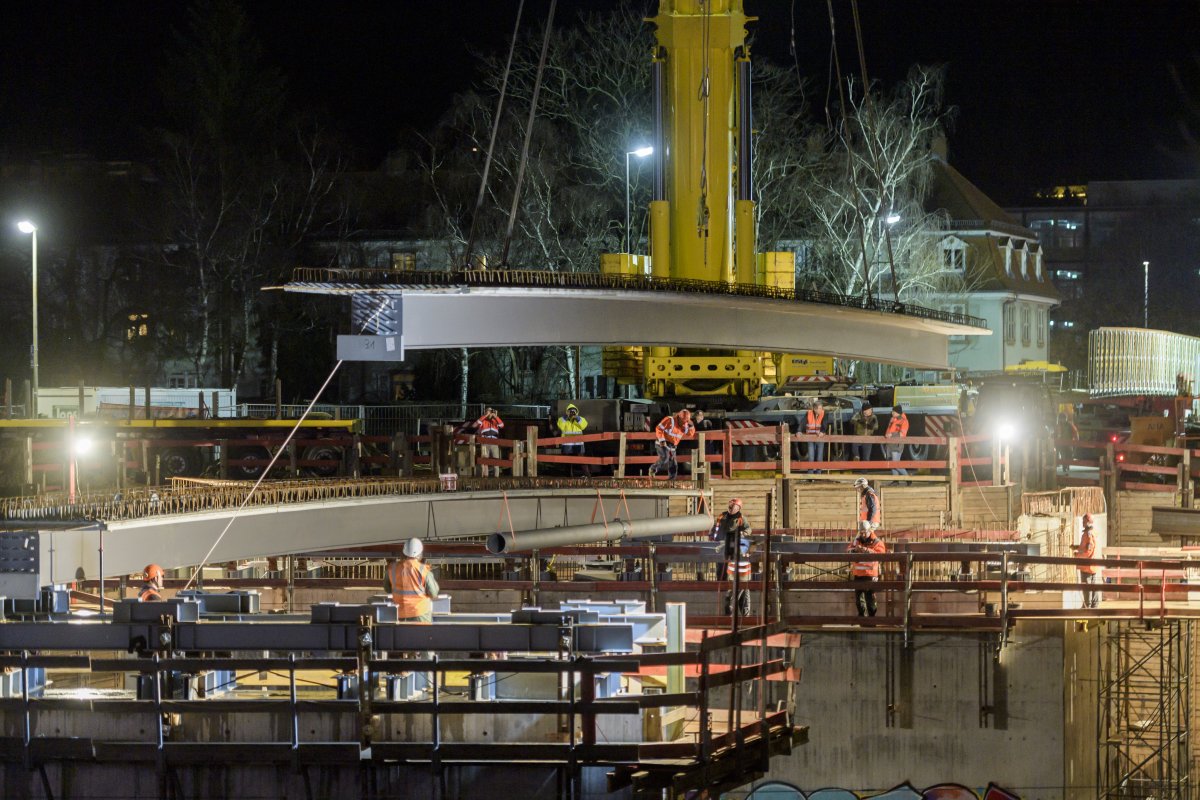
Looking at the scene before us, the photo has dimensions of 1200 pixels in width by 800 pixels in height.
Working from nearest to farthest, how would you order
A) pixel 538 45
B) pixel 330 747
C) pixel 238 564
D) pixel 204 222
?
pixel 330 747 < pixel 238 564 < pixel 538 45 < pixel 204 222

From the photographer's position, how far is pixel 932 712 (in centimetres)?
1584

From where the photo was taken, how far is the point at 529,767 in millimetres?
9594

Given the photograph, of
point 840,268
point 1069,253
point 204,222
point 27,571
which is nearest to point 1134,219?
point 1069,253

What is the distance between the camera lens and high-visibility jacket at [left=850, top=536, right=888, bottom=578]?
1688 centimetres

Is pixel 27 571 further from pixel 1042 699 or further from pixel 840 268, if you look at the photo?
pixel 840 268

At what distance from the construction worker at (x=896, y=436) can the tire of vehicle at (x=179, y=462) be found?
46.7 ft

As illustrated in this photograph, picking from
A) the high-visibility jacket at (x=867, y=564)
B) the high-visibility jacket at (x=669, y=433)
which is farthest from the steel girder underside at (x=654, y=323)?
the high-visibility jacket at (x=867, y=564)

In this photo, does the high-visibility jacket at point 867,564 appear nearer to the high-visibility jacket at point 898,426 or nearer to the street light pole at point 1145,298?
the high-visibility jacket at point 898,426

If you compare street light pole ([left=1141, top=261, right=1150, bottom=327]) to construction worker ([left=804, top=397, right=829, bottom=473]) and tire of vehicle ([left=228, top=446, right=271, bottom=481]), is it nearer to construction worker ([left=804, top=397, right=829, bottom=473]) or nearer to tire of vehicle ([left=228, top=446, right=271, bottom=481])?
construction worker ([left=804, top=397, right=829, bottom=473])

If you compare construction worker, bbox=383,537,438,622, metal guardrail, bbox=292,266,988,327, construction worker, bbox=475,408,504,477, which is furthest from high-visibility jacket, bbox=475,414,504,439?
construction worker, bbox=383,537,438,622

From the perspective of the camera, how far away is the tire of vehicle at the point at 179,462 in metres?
29.7

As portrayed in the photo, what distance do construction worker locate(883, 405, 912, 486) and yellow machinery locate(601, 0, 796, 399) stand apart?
3579 millimetres

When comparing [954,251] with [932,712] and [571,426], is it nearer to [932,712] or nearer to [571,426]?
[571,426]

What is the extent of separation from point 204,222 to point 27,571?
39.3m
